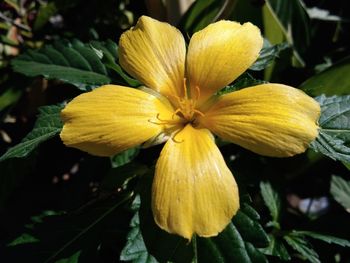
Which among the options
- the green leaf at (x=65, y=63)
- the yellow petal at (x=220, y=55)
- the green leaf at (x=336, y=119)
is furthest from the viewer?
the green leaf at (x=65, y=63)

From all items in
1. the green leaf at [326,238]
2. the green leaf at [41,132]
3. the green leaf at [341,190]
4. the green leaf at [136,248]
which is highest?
the green leaf at [41,132]

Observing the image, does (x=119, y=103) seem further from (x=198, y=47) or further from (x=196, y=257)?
(x=196, y=257)

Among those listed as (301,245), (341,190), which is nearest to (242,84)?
(301,245)

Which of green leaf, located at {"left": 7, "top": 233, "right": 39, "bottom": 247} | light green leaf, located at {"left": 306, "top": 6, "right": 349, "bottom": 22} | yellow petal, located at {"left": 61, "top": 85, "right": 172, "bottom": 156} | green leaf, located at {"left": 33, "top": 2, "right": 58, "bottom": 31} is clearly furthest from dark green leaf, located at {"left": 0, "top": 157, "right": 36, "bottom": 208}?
light green leaf, located at {"left": 306, "top": 6, "right": 349, "bottom": 22}

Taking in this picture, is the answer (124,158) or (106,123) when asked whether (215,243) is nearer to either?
(106,123)

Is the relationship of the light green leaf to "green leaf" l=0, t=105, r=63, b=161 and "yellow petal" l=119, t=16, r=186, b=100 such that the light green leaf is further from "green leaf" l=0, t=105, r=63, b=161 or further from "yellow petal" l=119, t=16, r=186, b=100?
"green leaf" l=0, t=105, r=63, b=161

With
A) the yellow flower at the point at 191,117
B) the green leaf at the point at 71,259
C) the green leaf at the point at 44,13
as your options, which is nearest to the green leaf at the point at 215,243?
the yellow flower at the point at 191,117

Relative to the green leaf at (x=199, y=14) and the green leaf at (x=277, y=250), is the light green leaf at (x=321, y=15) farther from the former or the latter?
the green leaf at (x=277, y=250)
